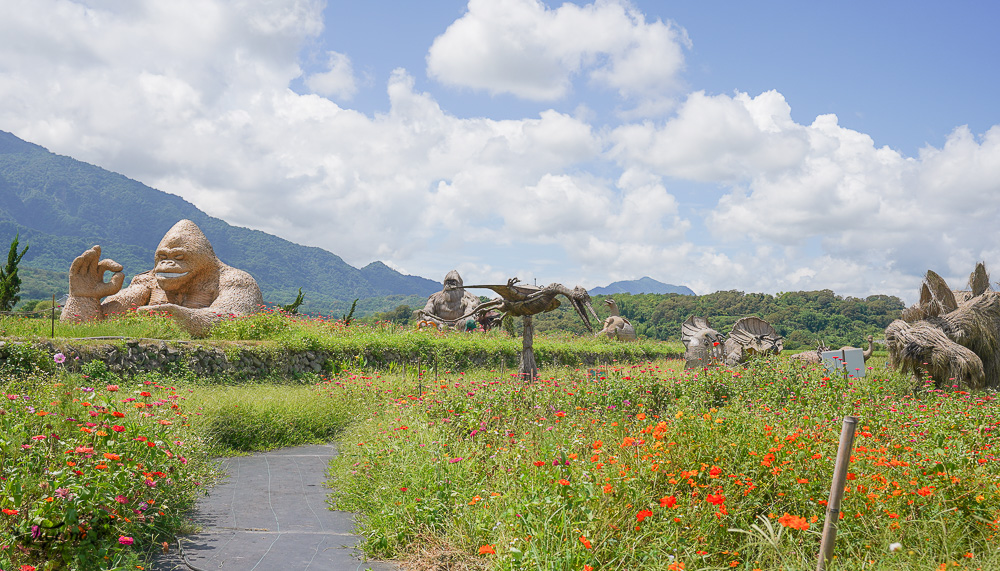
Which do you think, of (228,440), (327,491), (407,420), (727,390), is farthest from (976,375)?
(228,440)

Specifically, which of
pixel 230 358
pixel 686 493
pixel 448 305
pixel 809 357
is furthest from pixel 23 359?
pixel 809 357

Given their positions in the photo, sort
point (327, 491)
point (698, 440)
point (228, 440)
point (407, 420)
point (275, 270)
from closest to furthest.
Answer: point (698, 440) → point (327, 491) → point (407, 420) → point (228, 440) → point (275, 270)

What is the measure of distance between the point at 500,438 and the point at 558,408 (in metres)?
1.36

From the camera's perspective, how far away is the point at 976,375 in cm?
791

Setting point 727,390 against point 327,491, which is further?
point 727,390

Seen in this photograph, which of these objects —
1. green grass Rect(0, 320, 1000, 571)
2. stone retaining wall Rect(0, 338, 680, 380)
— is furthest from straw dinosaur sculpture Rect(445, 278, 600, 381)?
green grass Rect(0, 320, 1000, 571)

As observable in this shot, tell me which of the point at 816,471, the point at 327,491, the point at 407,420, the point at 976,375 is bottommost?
the point at 327,491

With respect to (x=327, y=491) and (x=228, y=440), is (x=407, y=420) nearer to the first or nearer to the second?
(x=327, y=491)

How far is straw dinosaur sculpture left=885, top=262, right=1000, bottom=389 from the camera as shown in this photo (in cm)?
793

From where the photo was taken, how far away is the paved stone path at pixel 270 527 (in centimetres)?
386

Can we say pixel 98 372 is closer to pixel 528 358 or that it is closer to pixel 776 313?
pixel 528 358

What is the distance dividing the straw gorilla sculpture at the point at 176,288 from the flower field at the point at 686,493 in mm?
8466

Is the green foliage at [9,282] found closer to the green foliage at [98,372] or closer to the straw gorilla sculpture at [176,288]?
the straw gorilla sculpture at [176,288]

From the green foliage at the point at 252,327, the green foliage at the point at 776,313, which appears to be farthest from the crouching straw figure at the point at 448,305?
the green foliage at the point at 776,313
